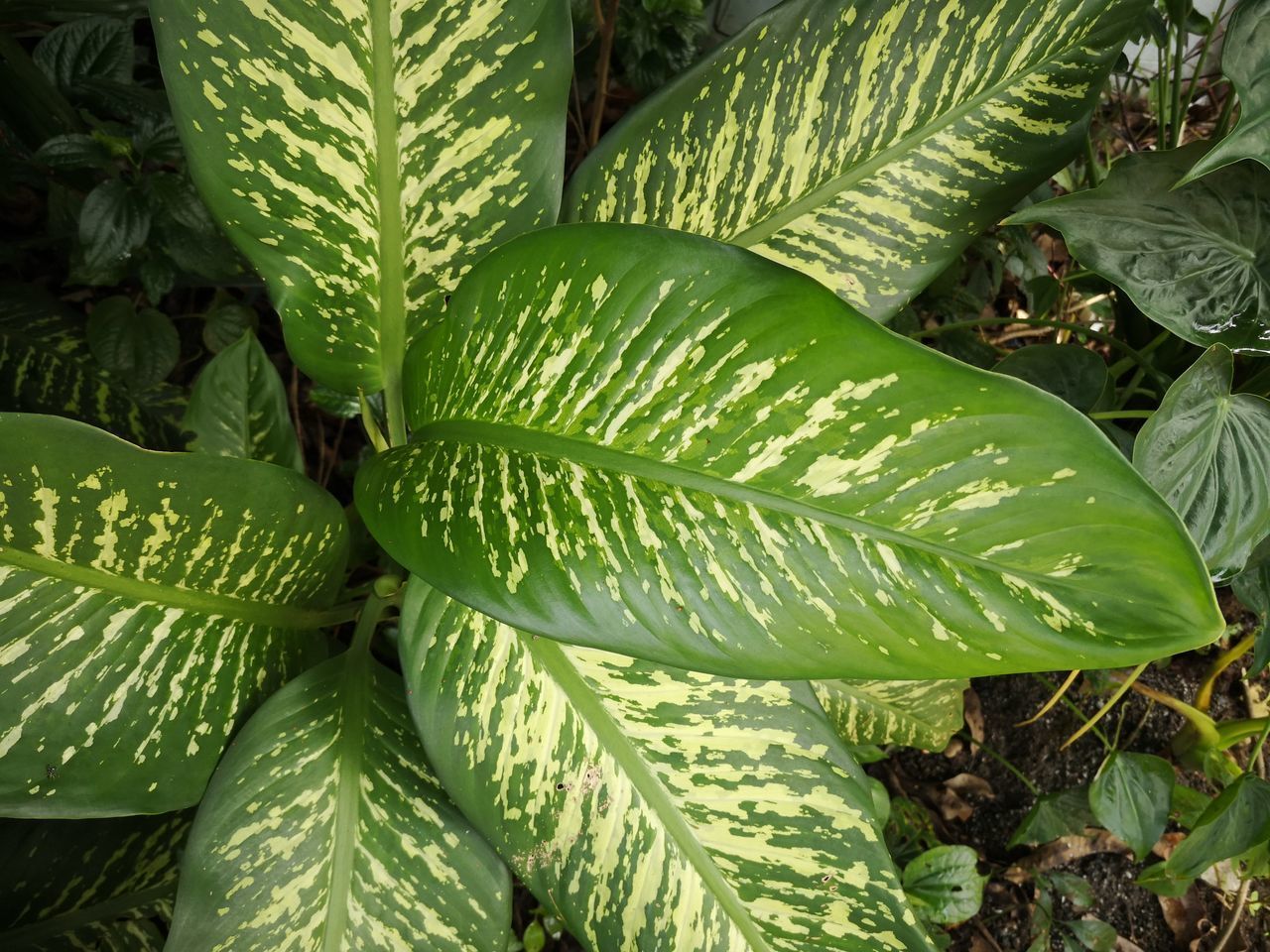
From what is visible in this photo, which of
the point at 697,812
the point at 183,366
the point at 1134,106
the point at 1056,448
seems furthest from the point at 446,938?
the point at 1134,106

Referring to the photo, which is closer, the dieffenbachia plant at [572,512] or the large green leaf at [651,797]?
the dieffenbachia plant at [572,512]

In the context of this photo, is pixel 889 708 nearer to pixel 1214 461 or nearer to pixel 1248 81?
pixel 1214 461

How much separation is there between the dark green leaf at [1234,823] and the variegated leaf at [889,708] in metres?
0.27

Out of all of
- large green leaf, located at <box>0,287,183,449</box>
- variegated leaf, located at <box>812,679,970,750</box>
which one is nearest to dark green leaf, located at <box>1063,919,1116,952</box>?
variegated leaf, located at <box>812,679,970,750</box>

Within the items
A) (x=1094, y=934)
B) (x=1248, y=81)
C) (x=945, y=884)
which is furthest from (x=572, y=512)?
(x=1094, y=934)

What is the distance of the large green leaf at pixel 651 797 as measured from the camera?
2.09ft

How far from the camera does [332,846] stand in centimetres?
67

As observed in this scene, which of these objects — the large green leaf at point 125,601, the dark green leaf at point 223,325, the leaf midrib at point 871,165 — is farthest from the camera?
the dark green leaf at point 223,325

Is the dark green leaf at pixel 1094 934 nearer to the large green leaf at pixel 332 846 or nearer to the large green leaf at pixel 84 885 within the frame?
the large green leaf at pixel 332 846

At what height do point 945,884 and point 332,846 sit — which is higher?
point 332,846

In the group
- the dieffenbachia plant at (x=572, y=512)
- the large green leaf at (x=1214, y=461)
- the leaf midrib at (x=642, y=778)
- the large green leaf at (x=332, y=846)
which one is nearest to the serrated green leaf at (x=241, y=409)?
the dieffenbachia plant at (x=572, y=512)

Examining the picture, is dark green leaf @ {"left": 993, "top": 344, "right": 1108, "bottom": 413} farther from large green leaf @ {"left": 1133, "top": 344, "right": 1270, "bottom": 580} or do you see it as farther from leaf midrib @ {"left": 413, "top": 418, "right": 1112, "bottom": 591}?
leaf midrib @ {"left": 413, "top": 418, "right": 1112, "bottom": 591}

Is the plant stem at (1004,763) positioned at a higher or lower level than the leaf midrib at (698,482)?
lower

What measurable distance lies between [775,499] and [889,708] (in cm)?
64
